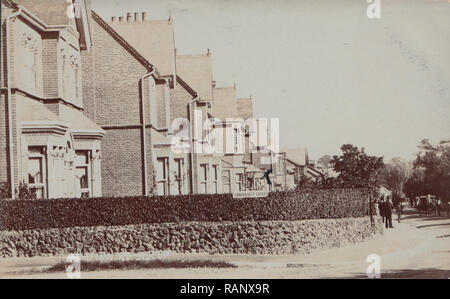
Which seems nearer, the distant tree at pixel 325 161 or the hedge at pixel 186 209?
the hedge at pixel 186 209

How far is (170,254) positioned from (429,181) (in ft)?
19.5

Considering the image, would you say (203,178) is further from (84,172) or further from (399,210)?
(399,210)

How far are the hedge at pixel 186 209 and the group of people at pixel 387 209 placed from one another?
0.73 metres

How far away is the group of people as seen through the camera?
16388 mm

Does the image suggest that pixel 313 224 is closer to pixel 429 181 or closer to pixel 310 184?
pixel 310 184

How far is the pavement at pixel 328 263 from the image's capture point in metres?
15.0

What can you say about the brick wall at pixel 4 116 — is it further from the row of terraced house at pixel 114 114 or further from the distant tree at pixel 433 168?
the distant tree at pixel 433 168

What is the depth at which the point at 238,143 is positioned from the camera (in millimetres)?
16172

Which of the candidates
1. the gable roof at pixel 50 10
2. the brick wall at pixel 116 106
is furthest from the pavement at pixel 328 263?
the gable roof at pixel 50 10

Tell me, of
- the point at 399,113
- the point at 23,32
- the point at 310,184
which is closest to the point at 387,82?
the point at 399,113

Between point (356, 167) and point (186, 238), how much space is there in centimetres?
385

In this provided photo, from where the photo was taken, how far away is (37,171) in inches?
616

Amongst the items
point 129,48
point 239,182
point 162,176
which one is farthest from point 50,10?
point 239,182
